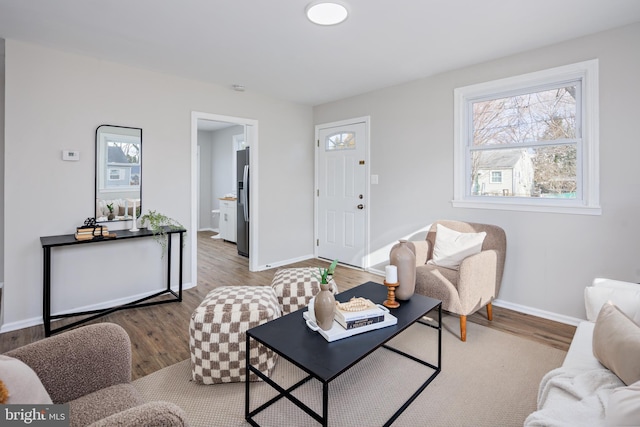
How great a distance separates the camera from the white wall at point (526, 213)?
2.50 metres

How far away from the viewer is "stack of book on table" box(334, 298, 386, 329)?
1624mm

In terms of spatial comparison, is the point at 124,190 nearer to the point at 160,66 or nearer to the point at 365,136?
the point at 160,66

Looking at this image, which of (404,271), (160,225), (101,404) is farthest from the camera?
(160,225)

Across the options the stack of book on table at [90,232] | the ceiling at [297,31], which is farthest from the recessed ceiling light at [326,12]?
the stack of book on table at [90,232]

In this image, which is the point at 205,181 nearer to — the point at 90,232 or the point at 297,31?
the point at 90,232

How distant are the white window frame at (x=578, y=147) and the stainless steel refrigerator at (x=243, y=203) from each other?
9.80 feet

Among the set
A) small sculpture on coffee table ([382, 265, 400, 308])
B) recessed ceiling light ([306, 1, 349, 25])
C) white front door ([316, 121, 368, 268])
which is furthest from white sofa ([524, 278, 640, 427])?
white front door ([316, 121, 368, 268])

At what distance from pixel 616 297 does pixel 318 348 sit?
145 cm

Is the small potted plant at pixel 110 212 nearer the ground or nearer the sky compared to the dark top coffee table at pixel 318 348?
nearer the sky

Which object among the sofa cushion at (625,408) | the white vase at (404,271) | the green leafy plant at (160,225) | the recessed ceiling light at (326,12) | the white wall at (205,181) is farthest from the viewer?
the white wall at (205,181)

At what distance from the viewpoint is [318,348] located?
1.47m

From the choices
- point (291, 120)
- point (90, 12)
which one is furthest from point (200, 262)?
point (90, 12)

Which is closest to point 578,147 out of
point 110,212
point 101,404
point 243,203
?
point 101,404

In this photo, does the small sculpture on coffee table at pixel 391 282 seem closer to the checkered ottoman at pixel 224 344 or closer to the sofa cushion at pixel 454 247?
the checkered ottoman at pixel 224 344
